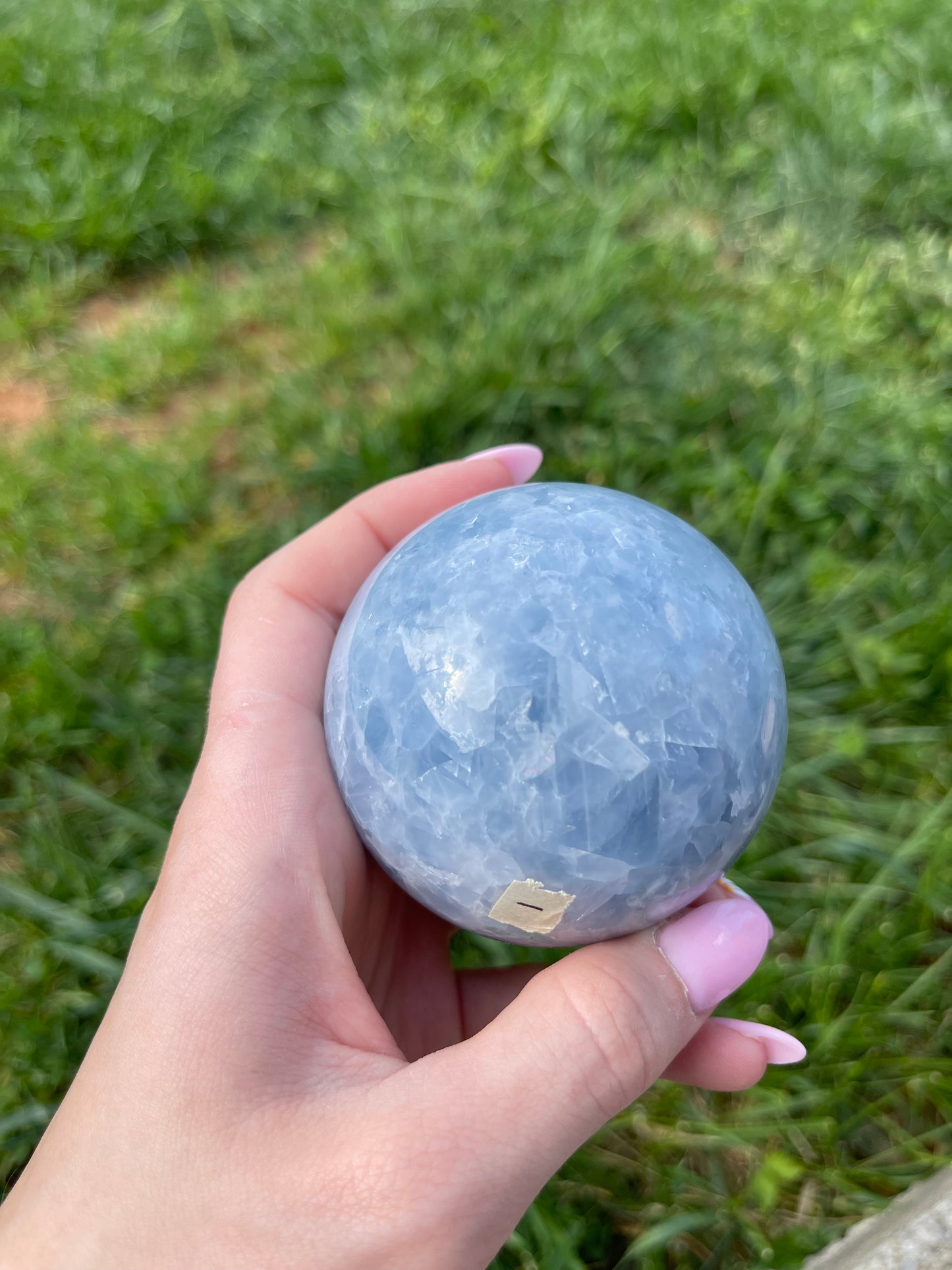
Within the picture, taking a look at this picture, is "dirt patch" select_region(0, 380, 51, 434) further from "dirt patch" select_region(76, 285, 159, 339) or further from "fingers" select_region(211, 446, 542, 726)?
"fingers" select_region(211, 446, 542, 726)

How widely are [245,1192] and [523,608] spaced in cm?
69

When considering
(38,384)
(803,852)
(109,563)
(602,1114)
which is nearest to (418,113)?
(38,384)

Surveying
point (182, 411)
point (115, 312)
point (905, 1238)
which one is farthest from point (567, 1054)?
point (115, 312)

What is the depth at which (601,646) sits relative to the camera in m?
1.12

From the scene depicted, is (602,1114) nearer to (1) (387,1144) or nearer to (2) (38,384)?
(1) (387,1144)

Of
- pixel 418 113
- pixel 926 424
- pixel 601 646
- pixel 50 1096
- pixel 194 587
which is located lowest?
pixel 50 1096

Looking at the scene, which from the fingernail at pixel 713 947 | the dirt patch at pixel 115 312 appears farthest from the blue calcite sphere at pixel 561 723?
the dirt patch at pixel 115 312

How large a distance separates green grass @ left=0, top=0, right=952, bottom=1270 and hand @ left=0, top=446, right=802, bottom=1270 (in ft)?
1.84

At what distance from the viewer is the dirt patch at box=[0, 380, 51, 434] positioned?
8.74 ft

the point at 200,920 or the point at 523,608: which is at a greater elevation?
the point at 523,608

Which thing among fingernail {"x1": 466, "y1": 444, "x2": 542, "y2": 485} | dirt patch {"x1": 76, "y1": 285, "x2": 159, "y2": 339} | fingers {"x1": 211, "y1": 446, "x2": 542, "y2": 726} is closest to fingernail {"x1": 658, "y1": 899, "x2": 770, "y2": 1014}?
fingers {"x1": 211, "y1": 446, "x2": 542, "y2": 726}

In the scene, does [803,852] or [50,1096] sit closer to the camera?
[50,1096]

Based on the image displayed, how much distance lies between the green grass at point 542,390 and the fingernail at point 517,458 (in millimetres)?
509

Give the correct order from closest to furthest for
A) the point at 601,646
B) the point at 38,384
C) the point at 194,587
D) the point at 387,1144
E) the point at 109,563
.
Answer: the point at 387,1144
the point at 601,646
the point at 194,587
the point at 109,563
the point at 38,384
